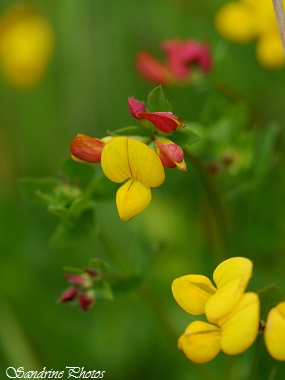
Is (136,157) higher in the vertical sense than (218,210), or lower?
higher

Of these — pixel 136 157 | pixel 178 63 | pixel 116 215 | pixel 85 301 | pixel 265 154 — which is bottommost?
pixel 116 215

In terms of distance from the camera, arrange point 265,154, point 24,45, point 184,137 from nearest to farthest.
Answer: point 184,137, point 265,154, point 24,45

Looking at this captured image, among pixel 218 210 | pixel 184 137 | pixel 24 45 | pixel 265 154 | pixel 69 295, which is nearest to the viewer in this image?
pixel 184 137

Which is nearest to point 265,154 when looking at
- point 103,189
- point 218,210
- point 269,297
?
point 218,210

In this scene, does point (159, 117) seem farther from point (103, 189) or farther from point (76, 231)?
point (76, 231)

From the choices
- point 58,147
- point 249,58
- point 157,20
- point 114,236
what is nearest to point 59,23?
point 157,20

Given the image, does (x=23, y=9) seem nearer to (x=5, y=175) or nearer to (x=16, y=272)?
(x=5, y=175)

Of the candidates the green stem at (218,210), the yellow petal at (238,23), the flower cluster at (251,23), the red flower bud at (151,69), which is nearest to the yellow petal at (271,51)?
the flower cluster at (251,23)
